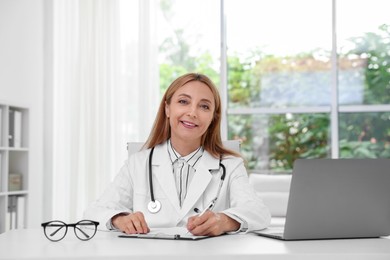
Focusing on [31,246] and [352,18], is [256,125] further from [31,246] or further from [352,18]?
[31,246]

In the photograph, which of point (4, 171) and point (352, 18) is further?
point (352, 18)

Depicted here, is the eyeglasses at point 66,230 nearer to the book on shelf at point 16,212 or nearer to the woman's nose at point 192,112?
the woman's nose at point 192,112

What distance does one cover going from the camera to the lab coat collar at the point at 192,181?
2.42 meters

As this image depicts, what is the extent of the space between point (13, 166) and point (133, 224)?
10.3 feet

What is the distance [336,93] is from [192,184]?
398 centimetres

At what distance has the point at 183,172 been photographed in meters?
2.59

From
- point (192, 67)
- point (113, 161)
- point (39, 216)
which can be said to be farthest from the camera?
point (192, 67)

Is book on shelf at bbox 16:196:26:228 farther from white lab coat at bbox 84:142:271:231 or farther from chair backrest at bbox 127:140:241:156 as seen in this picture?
white lab coat at bbox 84:142:271:231

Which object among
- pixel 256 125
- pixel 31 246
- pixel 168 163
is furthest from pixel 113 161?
pixel 31 246

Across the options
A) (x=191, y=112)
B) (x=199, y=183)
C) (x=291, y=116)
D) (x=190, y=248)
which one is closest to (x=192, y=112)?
(x=191, y=112)

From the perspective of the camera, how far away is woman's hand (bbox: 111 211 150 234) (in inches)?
79.1

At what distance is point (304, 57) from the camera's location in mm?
6230

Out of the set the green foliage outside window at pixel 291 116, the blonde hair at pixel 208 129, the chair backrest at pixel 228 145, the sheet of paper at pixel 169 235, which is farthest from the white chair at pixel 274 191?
the sheet of paper at pixel 169 235

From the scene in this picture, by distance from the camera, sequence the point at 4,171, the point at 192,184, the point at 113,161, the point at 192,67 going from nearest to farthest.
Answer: the point at 192,184
the point at 4,171
the point at 113,161
the point at 192,67
